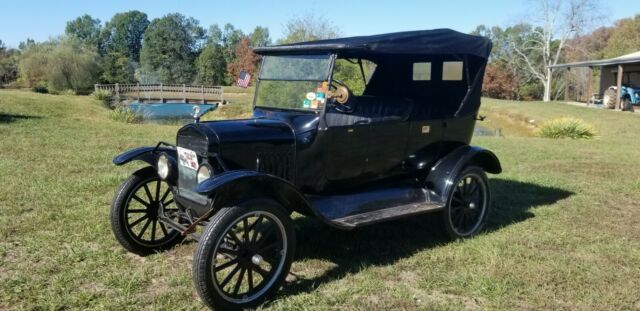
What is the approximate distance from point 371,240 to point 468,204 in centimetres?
106

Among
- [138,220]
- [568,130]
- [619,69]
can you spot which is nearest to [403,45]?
[138,220]

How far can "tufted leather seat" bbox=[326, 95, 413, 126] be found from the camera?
15.4 ft

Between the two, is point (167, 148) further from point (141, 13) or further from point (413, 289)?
point (141, 13)

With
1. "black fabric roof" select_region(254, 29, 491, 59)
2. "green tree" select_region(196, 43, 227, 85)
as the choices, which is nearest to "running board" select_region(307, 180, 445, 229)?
"black fabric roof" select_region(254, 29, 491, 59)

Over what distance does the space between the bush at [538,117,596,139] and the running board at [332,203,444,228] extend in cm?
1150

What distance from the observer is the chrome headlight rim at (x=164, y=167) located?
4133 mm

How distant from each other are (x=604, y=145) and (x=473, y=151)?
8.65 metres

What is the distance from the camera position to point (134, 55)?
85438 millimetres

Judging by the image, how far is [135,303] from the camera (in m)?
3.57

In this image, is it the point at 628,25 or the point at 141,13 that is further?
the point at 141,13

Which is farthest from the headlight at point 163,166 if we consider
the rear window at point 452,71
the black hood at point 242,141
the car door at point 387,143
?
the rear window at point 452,71

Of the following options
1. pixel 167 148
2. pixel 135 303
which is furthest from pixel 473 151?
pixel 135 303

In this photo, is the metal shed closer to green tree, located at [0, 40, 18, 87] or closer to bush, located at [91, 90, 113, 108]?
bush, located at [91, 90, 113, 108]

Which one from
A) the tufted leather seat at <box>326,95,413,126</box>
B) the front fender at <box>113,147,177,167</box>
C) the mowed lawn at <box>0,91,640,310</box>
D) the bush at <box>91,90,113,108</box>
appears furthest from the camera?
the bush at <box>91,90,113,108</box>
